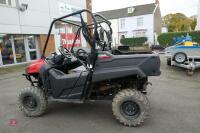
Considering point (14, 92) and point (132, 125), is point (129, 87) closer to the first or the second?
point (132, 125)

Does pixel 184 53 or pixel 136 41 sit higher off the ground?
pixel 136 41

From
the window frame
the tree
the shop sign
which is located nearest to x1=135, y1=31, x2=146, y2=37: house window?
the window frame

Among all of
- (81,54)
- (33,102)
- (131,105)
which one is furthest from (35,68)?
(131,105)

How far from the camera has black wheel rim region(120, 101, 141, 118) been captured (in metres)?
3.40

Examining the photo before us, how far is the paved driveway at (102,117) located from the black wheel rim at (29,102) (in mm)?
240

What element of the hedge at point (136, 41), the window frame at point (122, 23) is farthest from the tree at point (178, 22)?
the window frame at point (122, 23)

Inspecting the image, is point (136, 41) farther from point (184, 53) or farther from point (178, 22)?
point (184, 53)

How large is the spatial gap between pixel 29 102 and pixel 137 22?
3042cm

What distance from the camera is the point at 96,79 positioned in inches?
136

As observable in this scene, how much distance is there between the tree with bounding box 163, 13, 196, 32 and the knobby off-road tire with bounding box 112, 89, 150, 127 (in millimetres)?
39284

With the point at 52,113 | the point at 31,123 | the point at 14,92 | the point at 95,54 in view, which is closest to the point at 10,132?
the point at 31,123

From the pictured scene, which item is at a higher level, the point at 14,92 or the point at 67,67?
the point at 67,67

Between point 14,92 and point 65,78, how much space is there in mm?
3198

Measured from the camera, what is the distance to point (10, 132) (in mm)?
3299
